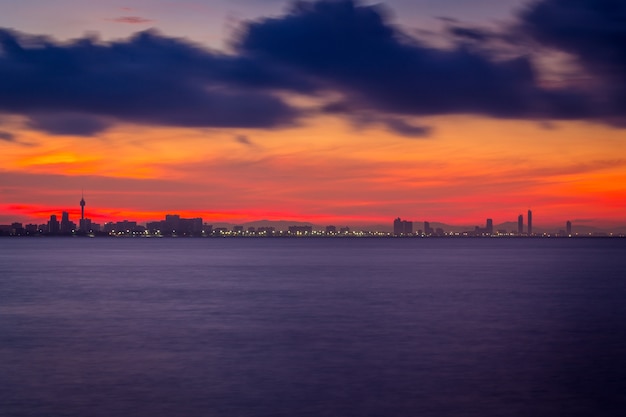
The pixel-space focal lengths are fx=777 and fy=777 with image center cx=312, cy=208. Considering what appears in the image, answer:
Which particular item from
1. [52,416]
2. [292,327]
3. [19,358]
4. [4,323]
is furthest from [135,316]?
[52,416]

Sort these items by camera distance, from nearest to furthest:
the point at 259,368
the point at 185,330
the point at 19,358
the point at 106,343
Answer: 1. the point at 259,368
2. the point at 19,358
3. the point at 106,343
4. the point at 185,330

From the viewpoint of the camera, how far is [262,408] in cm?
2083

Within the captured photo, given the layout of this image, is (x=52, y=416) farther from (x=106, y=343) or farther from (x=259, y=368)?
(x=106, y=343)

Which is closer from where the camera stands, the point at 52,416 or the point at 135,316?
the point at 52,416

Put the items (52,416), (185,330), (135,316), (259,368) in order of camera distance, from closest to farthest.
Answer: (52,416) < (259,368) < (185,330) < (135,316)

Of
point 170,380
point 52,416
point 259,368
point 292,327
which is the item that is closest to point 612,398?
point 259,368

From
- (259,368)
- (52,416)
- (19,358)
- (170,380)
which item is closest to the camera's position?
(52,416)

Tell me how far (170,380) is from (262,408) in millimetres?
4372

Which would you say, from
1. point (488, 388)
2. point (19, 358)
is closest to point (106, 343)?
point (19, 358)

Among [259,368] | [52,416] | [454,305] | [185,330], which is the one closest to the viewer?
[52,416]

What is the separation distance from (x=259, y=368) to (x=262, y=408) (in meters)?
5.52

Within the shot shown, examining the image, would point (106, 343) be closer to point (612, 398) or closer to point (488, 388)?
point (488, 388)

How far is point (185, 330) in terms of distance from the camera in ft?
118

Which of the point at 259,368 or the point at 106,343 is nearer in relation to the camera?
the point at 259,368
